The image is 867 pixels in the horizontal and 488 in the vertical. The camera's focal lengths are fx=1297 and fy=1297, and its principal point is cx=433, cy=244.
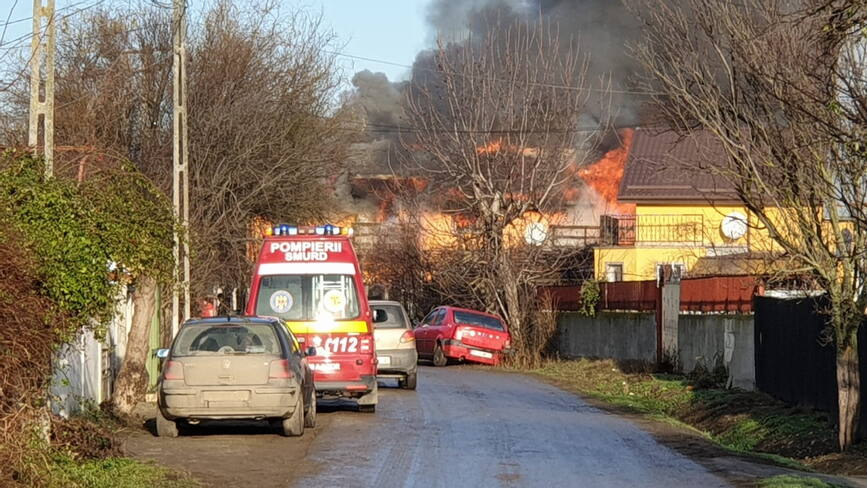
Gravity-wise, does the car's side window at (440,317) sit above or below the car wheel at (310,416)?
above

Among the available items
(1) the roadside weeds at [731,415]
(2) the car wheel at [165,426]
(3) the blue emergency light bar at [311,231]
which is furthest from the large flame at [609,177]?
(2) the car wheel at [165,426]

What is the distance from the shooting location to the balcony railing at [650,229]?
46062mm

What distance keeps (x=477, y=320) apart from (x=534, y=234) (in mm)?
6327

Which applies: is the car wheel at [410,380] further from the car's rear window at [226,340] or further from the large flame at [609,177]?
the large flame at [609,177]

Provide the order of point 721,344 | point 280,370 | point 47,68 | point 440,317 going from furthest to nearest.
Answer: point 440,317, point 721,344, point 280,370, point 47,68

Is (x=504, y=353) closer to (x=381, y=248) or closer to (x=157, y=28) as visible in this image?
(x=157, y=28)

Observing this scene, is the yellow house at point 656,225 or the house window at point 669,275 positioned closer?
the house window at point 669,275

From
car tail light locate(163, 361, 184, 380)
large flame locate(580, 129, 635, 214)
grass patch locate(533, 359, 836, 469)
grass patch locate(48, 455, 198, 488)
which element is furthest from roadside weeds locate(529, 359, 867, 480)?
large flame locate(580, 129, 635, 214)

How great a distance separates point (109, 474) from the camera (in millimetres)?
11500

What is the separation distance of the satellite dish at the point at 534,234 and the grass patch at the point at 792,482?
88.3 feet

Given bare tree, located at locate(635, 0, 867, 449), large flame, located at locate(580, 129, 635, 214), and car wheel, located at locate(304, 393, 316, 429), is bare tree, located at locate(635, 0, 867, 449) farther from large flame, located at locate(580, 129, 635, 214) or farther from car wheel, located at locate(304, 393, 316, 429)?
large flame, located at locate(580, 129, 635, 214)

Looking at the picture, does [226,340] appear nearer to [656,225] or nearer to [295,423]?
[295,423]

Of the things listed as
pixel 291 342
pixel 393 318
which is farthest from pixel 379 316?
pixel 291 342

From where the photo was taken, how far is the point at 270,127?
3300 centimetres
